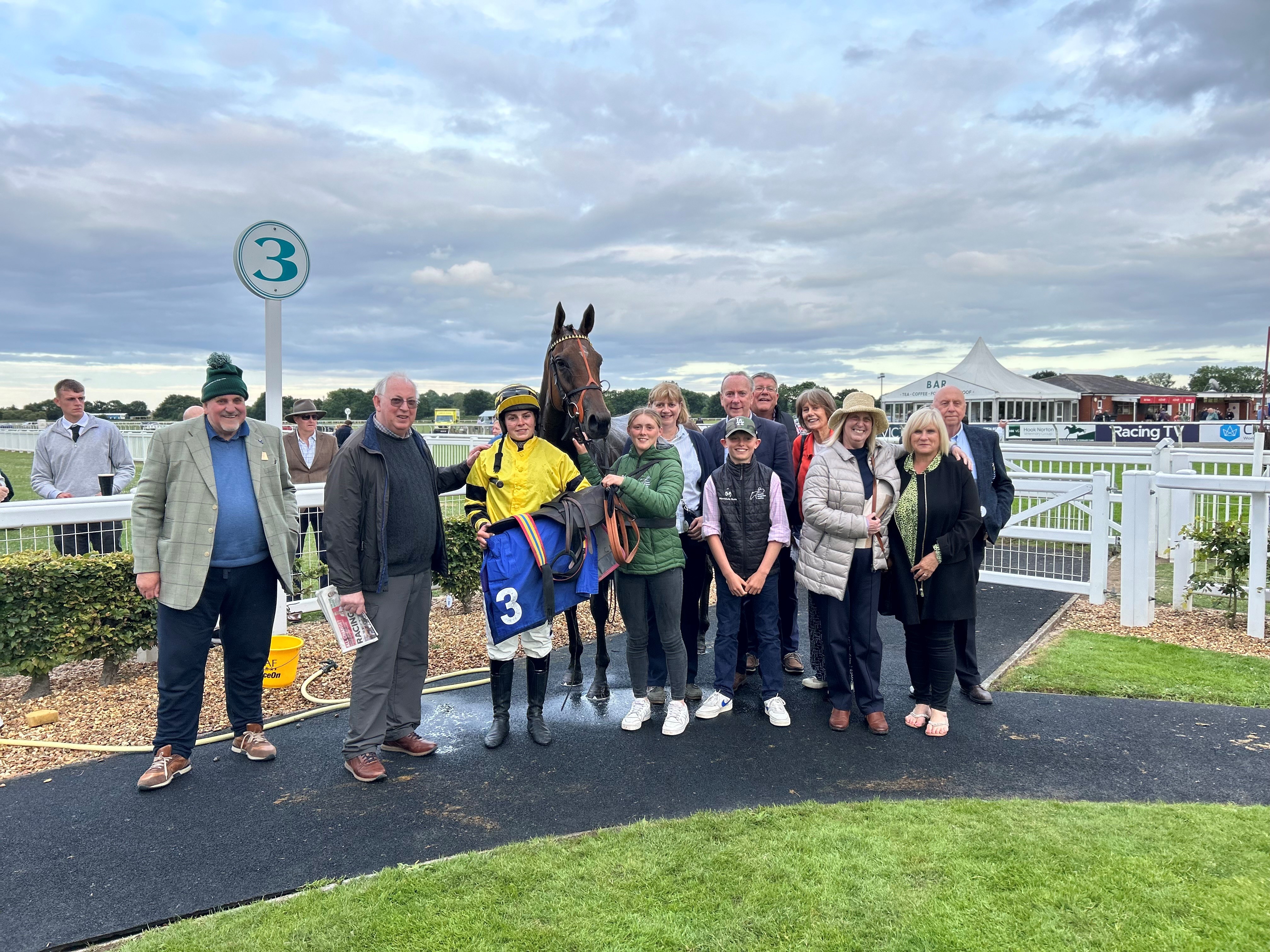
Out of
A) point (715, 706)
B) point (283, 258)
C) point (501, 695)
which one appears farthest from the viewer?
point (283, 258)

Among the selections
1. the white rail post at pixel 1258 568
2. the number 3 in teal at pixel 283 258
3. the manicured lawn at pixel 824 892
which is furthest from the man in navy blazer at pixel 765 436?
the white rail post at pixel 1258 568

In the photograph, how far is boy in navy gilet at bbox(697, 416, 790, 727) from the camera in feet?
14.2

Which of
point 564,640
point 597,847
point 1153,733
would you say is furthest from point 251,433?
point 1153,733

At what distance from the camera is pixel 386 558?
377 centimetres

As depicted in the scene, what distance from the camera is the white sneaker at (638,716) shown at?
4.30 metres

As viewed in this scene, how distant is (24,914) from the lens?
8.75 feet

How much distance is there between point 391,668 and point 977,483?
362 cm

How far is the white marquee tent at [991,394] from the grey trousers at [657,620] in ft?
142

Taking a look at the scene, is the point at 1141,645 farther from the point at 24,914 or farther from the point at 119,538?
the point at 119,538

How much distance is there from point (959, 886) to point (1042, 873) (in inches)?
12.8

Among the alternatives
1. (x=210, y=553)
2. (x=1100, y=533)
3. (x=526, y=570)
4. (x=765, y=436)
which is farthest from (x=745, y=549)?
(x=1100, y=533)

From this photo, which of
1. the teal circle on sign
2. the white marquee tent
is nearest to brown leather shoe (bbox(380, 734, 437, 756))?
the teal circle on sign

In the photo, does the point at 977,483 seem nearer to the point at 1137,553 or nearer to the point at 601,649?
the point at 1137,553

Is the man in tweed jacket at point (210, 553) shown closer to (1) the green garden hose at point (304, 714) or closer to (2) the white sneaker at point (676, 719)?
(1) the green garden hose at point (304, 714)
